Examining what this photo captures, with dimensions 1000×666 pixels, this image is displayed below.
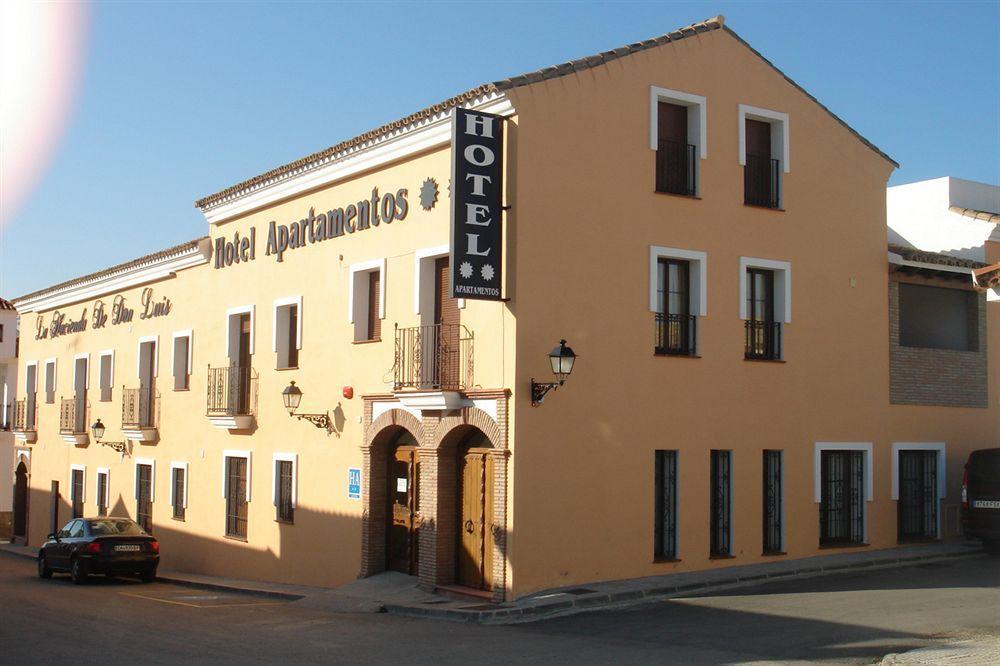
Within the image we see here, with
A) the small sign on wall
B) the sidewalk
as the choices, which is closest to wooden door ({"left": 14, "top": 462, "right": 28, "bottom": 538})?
the sidewalk

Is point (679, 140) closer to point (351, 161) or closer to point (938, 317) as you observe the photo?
point (351, 161)

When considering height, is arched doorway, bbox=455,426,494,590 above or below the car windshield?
above

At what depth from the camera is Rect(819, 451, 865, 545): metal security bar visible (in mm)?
19625

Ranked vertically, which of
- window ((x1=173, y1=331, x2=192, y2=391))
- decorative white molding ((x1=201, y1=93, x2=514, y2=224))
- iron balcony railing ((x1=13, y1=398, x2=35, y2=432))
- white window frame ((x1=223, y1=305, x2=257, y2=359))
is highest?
decorative white molding ((x1=201, y1=93, x2=514, y2=224))

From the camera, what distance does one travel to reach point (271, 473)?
22516 millimetres

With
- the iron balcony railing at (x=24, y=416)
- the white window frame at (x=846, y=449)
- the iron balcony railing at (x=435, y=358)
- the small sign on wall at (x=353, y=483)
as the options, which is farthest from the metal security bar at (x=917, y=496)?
the iron balcony railing at (x=24, y=416)

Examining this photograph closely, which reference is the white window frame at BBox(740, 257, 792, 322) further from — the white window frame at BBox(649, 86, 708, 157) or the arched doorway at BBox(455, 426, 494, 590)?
the arched doorway at BBox(455, 426, 494, 590)

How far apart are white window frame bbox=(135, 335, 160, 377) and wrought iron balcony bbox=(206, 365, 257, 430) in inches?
172

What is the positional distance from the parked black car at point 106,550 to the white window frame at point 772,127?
14.5 meters

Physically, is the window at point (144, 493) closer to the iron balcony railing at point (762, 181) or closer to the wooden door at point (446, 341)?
the wooden door at point (446, 341)

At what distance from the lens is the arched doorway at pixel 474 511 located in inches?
658

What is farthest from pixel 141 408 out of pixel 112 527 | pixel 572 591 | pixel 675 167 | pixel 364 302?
pixel 675 167

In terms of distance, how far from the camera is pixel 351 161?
1986 cm

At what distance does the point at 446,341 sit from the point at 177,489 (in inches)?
494
